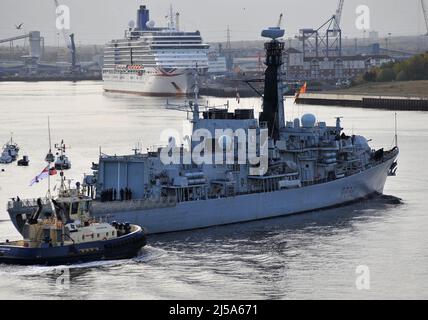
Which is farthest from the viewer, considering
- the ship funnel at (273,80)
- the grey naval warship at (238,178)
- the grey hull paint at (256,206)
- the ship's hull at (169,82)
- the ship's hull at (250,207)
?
the ship's hull at (169,82)

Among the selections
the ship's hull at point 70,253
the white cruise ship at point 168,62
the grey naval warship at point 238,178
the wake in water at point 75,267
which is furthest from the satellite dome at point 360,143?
the white cruise ship at point 168,62

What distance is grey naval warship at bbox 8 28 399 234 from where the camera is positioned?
49.7 meters

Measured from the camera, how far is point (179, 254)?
4638cm

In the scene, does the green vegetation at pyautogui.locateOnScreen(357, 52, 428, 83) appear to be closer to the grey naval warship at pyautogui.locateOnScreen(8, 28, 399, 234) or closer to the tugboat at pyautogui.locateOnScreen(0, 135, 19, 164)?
Result: the tugboat at pyautogui.locateOnScreen(0, 135, 19, 164)

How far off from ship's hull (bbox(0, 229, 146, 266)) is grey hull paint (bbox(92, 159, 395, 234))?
3367mm

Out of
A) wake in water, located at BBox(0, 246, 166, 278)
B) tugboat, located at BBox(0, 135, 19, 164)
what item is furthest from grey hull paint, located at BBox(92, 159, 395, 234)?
tugboat, located at BBox(0, 135, 19, 164)

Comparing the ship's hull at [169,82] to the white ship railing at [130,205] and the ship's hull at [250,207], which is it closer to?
the ship's hull at [250,207]

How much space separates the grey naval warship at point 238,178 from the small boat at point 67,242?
3.18ft

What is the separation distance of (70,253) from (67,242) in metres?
0.64

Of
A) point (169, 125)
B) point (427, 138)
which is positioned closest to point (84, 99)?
point (169, 125)

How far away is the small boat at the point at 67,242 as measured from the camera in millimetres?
43719

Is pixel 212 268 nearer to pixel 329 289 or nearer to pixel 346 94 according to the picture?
pixel 329 289
